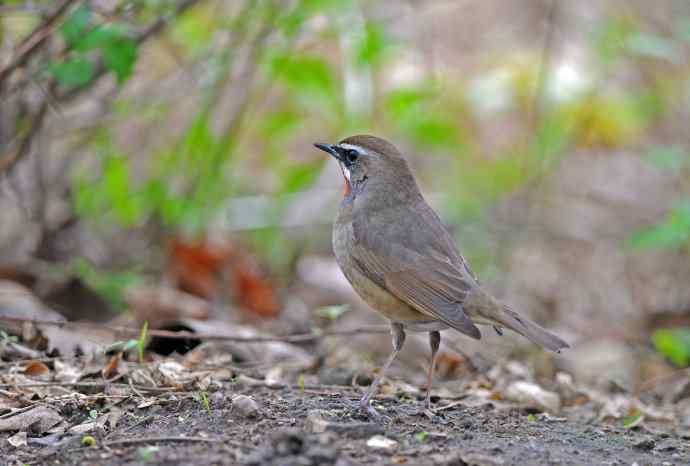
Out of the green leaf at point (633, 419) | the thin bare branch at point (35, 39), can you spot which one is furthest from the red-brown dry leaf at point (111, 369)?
the green leaf at point (633, 419)

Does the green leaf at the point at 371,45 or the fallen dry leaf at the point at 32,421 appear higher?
the green leaf at the point at 371,45

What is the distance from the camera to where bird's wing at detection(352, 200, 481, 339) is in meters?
5.56

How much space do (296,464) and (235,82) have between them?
5.76 m

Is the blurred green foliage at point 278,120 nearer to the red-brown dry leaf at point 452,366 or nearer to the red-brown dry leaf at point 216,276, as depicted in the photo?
the red-brown dry leaf at point 216,276

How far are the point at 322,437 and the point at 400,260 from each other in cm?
176

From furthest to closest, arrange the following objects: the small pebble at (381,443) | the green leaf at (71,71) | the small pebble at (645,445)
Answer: the green leaf at (71,71), the small pebble at (645,445), the small pebble at (381,443)

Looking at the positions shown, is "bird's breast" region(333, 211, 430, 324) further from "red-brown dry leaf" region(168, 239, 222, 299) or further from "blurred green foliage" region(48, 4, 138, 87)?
"red-brown dry leaf" region(168, 239, 222, 299)

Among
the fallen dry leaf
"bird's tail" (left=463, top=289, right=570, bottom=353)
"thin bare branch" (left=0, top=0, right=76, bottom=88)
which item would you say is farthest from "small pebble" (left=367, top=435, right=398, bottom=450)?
"thin bare branch" (left=0, top=0, right=76, bottom=88)

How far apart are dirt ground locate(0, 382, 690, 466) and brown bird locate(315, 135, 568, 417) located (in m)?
0.33

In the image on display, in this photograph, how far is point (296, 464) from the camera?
3969mm

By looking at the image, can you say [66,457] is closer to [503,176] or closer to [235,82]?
[235,82]

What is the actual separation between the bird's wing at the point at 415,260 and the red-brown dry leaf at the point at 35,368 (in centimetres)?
189

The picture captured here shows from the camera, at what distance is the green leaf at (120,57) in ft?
20.3

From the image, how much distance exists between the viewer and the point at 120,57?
624cm
